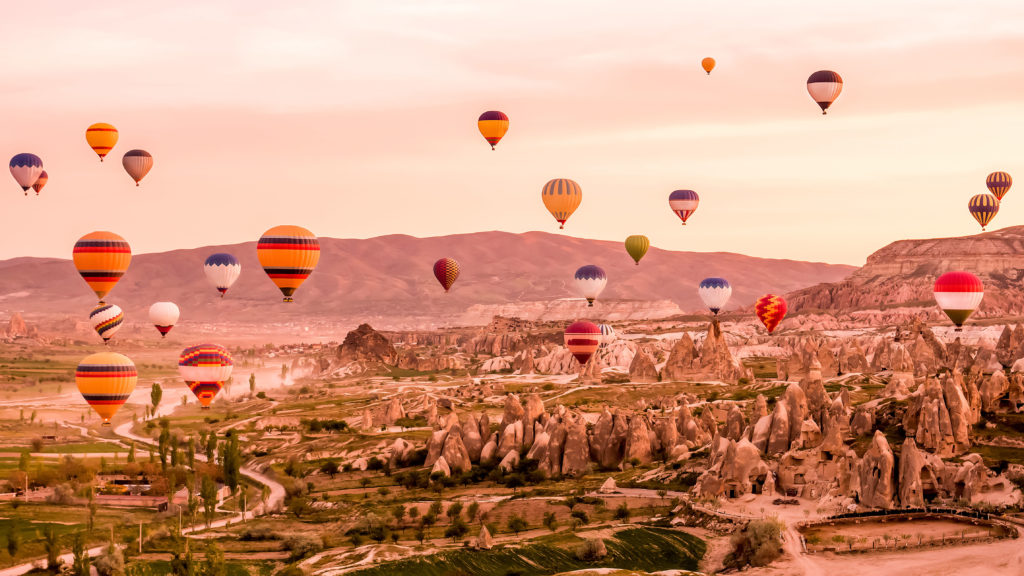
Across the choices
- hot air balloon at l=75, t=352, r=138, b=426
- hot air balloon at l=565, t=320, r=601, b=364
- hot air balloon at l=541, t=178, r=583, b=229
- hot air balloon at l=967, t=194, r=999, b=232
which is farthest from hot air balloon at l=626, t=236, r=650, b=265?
hot air balloon at l=75, t=352, r=138, b=426

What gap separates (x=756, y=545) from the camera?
76.8m

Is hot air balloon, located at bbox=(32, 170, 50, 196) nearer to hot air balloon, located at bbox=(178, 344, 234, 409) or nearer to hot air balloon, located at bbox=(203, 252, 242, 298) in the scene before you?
hot air balloon, located at bbox=(203, 252, 242, 298)

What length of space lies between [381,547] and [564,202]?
6159cm

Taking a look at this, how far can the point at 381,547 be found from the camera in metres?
84.8

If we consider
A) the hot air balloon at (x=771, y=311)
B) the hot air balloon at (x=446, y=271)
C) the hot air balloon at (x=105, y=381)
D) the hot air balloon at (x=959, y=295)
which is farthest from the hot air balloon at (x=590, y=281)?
the hot air balloon at (x=105, y=381)

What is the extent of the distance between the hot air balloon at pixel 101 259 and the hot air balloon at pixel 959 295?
266 feet

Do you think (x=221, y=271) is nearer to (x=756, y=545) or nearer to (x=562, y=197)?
(x=562, y=197)

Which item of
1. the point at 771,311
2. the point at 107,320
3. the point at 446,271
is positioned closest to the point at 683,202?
the point at 771,311

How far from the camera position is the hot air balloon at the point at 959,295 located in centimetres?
12619

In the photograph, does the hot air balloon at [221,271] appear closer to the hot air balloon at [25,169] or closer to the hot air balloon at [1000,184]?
the hot air balloon at [25,169]

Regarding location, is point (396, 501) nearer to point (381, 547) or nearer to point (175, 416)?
point (381, 547)

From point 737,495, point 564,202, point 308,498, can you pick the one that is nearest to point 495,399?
point 564,202

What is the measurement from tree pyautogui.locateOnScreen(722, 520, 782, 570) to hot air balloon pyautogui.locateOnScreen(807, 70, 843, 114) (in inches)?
2736

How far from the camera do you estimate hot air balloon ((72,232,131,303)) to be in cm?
12512
